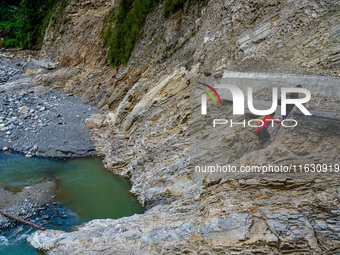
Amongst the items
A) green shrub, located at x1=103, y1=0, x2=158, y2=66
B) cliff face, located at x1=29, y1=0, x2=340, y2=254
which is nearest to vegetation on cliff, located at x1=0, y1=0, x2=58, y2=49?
green shrub, located at x1=103, y1=0, x2=158, y2=66

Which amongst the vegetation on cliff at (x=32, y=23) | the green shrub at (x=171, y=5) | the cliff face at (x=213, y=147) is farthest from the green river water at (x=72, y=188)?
the vegetation on cliff at (x=32, y=23)

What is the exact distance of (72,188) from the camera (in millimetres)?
10695

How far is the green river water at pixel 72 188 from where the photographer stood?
8367 mm

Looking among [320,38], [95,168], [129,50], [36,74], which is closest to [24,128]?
[95,168]

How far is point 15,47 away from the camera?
2658 centimetres

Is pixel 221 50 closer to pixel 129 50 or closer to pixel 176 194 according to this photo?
pixel 176 194

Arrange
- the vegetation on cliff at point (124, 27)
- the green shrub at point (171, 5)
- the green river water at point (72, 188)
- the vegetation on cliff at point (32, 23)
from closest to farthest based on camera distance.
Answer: the green river water at point (72, 188), the green shrub at point (171, 5), the vegetation on cliff at point (124, 27), the vegetation on cliff at point (32, 23)

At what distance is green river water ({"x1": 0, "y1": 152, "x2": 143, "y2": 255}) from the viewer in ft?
27.5

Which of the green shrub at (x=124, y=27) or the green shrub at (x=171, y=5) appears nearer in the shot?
the green shrub at (x=171, y=5)

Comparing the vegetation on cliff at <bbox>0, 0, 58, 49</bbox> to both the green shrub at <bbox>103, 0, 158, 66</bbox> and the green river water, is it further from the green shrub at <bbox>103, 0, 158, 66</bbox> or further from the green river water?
the green river water

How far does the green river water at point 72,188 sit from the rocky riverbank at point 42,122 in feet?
2.13

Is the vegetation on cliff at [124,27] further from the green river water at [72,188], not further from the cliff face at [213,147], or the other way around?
the green river water at [72,188]

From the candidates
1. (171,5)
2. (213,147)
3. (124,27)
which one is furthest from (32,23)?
(213,147)

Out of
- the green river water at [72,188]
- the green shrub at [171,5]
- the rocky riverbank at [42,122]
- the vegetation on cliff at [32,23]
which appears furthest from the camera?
the vegetation on cliff at [32,23]
